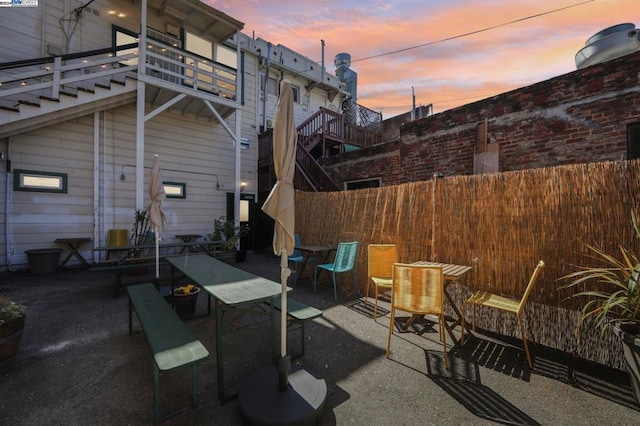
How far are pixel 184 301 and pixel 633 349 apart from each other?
4794 mm

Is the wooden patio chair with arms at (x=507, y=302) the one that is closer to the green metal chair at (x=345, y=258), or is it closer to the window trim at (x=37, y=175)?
the green metal chair at (x=345, y=258)

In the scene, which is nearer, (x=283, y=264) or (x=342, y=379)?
(x=283, y=264)

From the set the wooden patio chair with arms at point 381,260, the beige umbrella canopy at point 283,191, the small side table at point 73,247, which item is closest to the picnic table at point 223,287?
the beige umbrella canopy at point 283,191

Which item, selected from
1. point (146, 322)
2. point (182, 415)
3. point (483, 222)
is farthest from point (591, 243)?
→ point (146, 322)

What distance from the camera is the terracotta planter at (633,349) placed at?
2152 mm

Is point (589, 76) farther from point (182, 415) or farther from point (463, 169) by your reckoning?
point (182, 415)

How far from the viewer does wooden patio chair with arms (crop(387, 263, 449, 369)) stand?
9.24 feet

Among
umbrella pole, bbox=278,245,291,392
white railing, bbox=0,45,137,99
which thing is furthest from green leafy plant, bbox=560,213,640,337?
white railing, bbox=0,45,137,99

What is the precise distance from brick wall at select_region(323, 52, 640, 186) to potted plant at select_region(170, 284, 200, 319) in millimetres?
5783

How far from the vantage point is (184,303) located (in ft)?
12.5

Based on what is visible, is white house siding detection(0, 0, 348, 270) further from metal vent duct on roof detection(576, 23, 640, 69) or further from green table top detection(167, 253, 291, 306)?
metal vent duct on roof detection(576, 23, 640, 69)

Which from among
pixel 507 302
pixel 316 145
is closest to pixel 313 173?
pixel 316 145

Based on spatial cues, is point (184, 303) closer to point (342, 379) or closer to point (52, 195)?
point (342, 379)

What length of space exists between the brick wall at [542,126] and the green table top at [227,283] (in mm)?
5284
